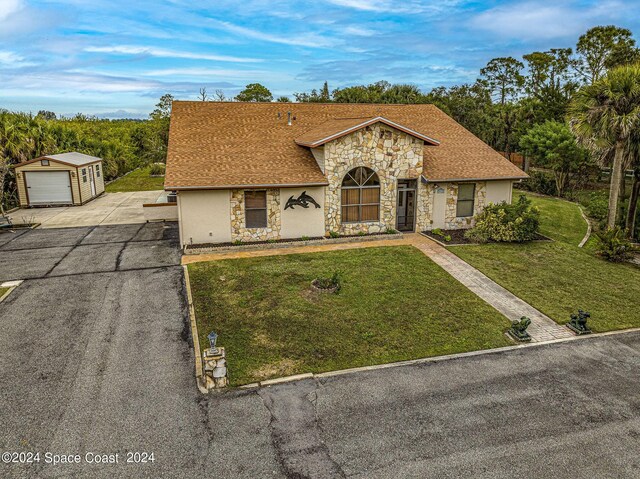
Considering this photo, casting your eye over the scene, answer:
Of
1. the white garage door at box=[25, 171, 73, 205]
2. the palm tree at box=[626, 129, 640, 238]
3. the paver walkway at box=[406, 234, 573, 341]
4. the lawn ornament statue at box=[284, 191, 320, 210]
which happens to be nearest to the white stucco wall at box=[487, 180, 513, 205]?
the paver walkway at box=[406, 234, 573, 341]

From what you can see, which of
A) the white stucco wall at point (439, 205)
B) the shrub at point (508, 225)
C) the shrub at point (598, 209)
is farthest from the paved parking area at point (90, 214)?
the shrub at point (598, 209)

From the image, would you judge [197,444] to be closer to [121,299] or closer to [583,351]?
[121,299]

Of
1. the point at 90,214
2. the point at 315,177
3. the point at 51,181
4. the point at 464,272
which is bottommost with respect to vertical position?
the point at 464,272

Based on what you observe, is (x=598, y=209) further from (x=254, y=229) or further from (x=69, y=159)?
(x=69, y=159)

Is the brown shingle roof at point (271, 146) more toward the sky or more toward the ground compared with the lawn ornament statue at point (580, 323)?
more toward the sky

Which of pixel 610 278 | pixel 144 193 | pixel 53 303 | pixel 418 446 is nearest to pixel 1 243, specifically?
pixel 53 303

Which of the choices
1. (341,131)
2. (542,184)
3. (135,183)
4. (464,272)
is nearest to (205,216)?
(341,131)

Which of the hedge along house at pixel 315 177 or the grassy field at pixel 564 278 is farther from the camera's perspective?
the hedge along house at pixel 315 177

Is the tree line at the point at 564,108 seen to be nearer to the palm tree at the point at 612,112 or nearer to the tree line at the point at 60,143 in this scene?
the palm tree at the point at 612,112
